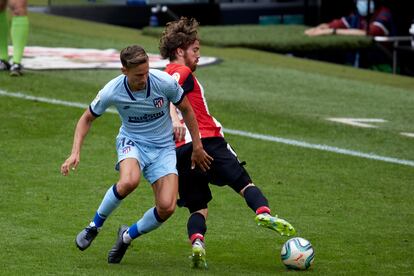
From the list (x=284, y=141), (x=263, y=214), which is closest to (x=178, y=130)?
(x=263, y=214)

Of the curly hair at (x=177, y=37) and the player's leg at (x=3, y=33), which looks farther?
the player's leg at (x=3, y=33)

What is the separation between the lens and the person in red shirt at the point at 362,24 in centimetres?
2280

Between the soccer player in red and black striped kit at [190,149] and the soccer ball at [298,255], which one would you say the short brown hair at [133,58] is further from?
the soccer ball at [298,255]

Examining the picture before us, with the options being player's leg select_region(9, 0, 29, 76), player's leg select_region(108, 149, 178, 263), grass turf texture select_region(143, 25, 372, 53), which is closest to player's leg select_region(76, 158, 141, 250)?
A: player's leg select_region(108, 149, 178, 263)

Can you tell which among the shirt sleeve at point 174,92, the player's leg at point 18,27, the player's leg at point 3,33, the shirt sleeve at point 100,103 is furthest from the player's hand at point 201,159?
the player's leg at point 3,33

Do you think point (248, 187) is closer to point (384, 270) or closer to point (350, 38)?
point (384, 270)

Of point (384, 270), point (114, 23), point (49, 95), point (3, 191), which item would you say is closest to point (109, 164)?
point (3, 191)

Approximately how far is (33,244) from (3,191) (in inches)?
82.5

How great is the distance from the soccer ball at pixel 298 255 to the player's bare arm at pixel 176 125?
1.06m

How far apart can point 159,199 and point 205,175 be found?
56 cm

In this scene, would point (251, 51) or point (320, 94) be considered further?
point (251, 51)

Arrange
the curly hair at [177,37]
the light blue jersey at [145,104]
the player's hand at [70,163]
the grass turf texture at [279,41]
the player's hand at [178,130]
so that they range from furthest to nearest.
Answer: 1. the grass turf texture at [279,41]
2. the curly hair at [177,37]
3. the player's hand at [178,130]
4. the light blue jersey at [145,104]
5. the player's hand at [70,163]

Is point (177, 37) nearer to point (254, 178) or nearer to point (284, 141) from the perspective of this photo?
point (254, 178)

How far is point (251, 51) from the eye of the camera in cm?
2178
